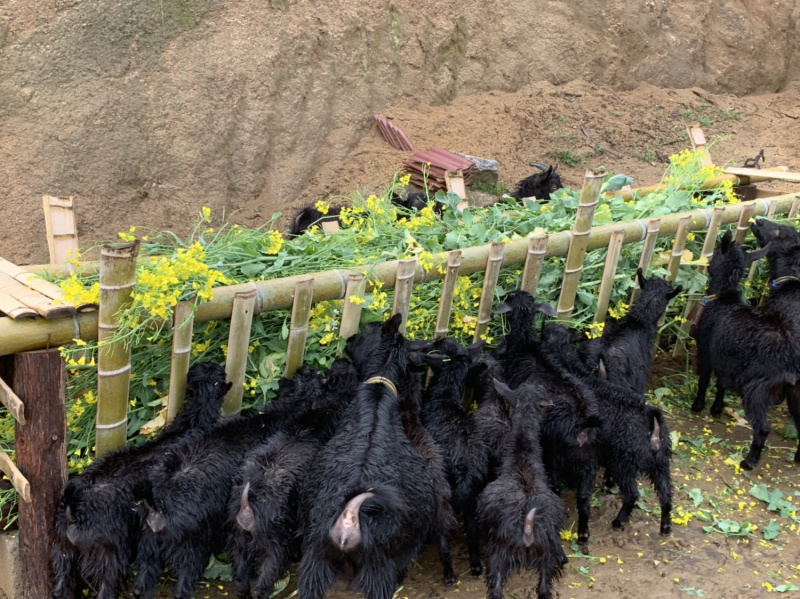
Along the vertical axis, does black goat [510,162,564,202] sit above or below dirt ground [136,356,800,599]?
above

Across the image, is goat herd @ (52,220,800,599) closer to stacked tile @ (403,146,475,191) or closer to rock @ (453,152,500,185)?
stacked tile @ (403,146,475,191)

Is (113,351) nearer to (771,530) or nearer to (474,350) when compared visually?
(474,350)

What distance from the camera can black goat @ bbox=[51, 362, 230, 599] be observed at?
325 cm

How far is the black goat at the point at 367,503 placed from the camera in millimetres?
3137

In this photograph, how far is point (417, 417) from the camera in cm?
402

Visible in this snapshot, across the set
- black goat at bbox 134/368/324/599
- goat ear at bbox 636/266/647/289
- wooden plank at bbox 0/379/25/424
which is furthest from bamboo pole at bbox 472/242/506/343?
wooden plank at bbox 0/379/25/424

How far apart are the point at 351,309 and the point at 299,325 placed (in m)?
0.36

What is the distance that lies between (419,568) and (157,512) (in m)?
1.42

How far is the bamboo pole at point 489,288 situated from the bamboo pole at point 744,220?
2.48 m

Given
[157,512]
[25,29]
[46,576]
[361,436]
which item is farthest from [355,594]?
[25,29]

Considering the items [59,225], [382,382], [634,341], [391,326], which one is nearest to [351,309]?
[391,326]

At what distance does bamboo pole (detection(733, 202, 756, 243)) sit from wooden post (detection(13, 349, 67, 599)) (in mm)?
5161

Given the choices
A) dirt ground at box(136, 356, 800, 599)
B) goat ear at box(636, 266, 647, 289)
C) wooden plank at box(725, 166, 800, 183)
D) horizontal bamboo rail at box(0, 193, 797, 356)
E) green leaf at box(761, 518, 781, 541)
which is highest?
wooden plank at box(725, 166, 800, 183)

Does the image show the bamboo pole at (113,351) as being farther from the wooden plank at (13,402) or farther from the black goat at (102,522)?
the wooden plank at (13,402)
